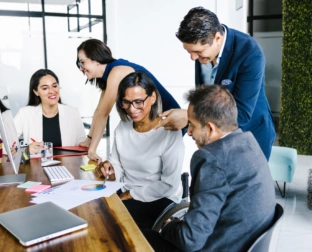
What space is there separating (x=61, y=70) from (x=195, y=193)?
21.4ft

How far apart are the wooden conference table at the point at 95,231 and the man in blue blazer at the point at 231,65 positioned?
0.73 m

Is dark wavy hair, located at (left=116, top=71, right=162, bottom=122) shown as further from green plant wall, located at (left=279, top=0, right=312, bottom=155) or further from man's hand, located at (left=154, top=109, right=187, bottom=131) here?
green plant wall, located at (left=279, top=0, right=312, bottom=155)

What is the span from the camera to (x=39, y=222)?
49.9 inches

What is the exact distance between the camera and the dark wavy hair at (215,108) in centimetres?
140

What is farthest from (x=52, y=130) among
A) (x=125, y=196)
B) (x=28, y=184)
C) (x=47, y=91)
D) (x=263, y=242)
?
(x=263, y=242)

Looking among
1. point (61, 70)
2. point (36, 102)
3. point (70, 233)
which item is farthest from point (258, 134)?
point (61, 70)

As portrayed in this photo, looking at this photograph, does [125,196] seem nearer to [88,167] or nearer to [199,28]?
[88,167]

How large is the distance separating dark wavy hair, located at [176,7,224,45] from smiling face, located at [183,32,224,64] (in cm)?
2

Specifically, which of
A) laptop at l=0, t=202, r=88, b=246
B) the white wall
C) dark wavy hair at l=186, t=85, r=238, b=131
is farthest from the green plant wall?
laptop at l=0, t=202, r=88, b=246

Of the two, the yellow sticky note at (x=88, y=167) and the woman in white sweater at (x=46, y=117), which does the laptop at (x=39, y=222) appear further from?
the woman in white sweater at (x=46, y=117)

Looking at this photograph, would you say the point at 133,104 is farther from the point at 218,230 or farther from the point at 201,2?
the point at 201,2

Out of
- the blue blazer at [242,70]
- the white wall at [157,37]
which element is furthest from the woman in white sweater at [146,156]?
the white wall at [157,37]

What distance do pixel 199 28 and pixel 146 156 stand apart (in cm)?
76

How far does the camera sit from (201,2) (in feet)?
14.5
